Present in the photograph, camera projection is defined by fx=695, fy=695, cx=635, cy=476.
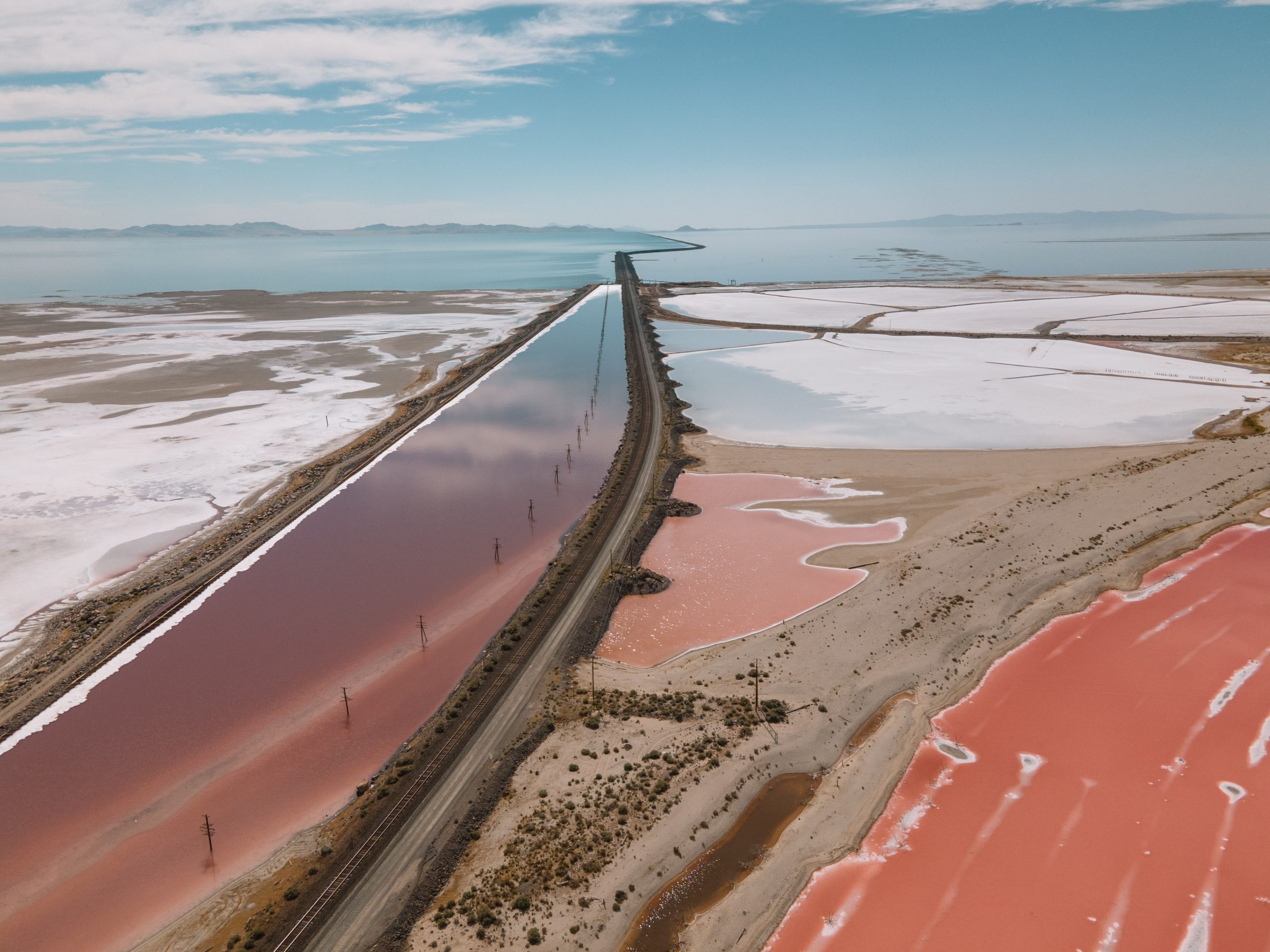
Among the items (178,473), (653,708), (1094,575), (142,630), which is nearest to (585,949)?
(653,708)

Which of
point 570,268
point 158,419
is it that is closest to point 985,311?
point 158,419

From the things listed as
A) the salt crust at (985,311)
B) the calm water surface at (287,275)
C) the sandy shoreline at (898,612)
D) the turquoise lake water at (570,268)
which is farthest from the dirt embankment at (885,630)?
the calm water surface at (287,275)

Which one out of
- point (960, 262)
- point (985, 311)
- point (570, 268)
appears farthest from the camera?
point (570, 268)

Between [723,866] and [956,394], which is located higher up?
[956,394]

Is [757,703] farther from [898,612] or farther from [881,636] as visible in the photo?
[898,612]

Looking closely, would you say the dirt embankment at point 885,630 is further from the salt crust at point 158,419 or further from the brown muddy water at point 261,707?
the salt crust at point 158,419

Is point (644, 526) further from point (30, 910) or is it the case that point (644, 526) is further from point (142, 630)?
point (30, 910)

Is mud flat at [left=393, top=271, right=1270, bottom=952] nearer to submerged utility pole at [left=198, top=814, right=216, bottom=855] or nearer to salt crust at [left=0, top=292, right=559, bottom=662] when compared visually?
submerged utility pole at [left=198, top=814, right=216, bottom=855]

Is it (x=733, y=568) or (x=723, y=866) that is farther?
(x=733, y=568)

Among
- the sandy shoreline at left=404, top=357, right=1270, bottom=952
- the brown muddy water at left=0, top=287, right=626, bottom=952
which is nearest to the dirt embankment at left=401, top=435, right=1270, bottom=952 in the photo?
the sandy shoreline at left=404, top=357, right=1270, bottom=952
